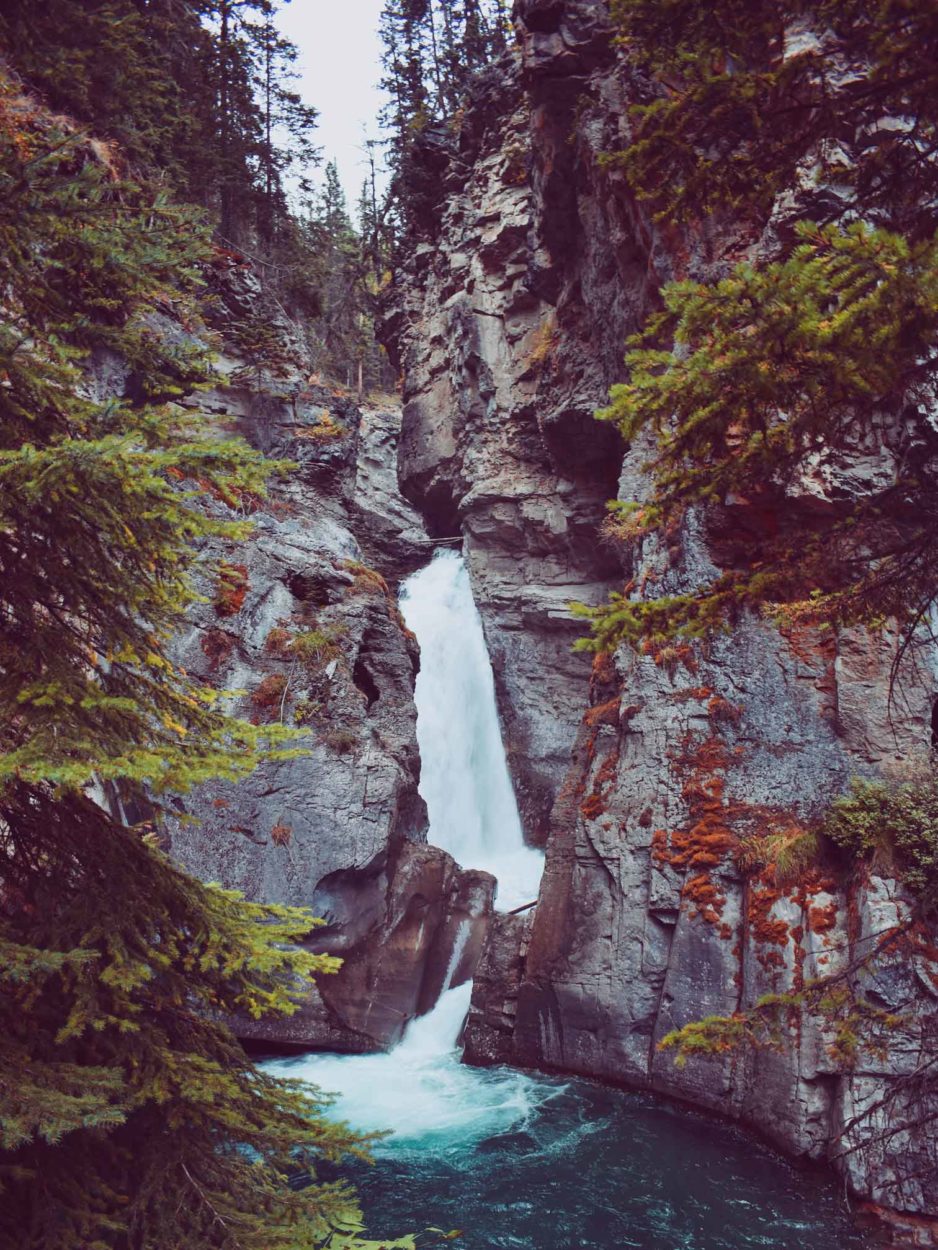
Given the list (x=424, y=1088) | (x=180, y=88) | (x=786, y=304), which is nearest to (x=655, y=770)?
(x=424, y=1088)

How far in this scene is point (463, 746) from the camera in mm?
20594

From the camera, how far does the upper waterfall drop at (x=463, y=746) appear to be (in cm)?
1895

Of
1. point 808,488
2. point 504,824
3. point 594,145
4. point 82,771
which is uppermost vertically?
point 594,145

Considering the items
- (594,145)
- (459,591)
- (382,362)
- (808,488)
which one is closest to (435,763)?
(459,591)

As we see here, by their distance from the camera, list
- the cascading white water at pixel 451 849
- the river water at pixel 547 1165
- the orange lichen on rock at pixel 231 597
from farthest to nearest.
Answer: the orange lichen on rock at pixel 231 597 < the cascading white water at pixel 451 849 < the river water at pixel 547 1165

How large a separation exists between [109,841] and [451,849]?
14648mm

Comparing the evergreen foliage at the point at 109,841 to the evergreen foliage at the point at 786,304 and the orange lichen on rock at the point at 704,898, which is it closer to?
the evergreen foliage at the point at 786,304

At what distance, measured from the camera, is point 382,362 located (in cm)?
4234

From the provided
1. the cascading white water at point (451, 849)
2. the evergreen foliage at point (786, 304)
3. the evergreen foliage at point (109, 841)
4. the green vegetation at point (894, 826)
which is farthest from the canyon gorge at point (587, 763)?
the evergreen foliage at point (109, 841)

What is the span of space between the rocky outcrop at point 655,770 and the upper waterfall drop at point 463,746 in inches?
22.1

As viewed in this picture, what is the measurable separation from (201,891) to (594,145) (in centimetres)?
1671

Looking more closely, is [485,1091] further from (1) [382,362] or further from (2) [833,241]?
(1) [382,362]

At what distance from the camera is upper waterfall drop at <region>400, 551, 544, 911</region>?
746 inches

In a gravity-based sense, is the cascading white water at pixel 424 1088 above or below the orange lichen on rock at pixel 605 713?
below
